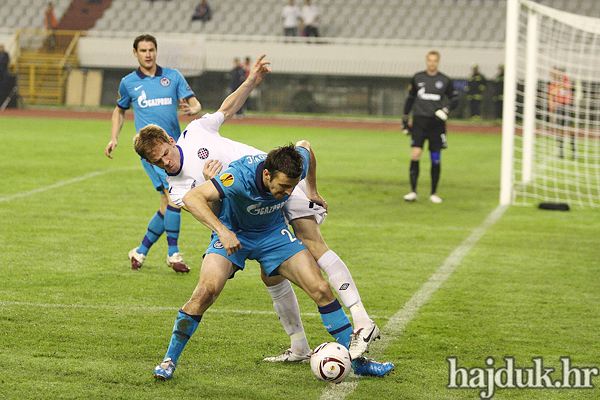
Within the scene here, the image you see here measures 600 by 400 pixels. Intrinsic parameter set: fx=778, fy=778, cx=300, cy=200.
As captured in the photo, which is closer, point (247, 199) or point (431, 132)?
point (247, 199)

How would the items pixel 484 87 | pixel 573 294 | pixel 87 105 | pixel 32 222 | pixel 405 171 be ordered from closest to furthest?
pixel 573 294, pixel 32 222, pixel 405 171, pixel 484 87, pixel 87 105

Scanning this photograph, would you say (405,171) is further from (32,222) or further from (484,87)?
(484,87)

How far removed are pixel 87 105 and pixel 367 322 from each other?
2682cm

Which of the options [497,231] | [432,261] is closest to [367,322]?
[432,261]

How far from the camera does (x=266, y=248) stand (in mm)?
4359

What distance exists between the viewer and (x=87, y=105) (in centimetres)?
2950

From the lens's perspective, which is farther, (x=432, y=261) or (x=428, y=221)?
(x=428, y=221)

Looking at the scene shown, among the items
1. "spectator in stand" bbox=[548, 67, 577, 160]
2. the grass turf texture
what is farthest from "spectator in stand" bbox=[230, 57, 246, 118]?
the grass turf texture

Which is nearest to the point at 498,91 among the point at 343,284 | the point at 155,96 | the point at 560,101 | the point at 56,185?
the point at 560,101

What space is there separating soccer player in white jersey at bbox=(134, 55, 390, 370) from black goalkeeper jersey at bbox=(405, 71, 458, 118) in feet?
21.3

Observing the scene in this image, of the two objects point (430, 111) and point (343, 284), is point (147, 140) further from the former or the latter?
point (430, 111)

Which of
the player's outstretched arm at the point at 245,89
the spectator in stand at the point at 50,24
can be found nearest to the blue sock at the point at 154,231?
the player's outstretched arm at the point at 245,89

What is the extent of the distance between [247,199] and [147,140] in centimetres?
76

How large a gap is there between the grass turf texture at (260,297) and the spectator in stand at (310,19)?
1821 cm
